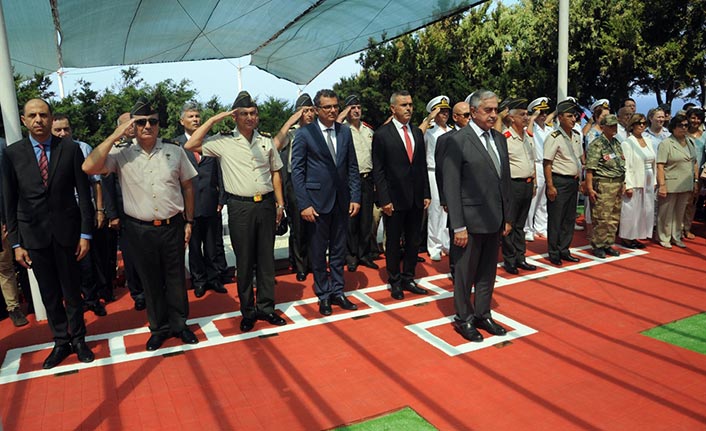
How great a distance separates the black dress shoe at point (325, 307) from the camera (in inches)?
194

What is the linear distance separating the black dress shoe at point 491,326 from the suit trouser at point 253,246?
186cm

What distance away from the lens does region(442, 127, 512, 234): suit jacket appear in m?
4.06

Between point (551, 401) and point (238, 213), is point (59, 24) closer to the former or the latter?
point (238, 213)

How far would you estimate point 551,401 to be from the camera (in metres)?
3.25

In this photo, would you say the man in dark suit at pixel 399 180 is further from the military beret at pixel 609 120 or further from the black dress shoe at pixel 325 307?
the military beret at pixel 609 120

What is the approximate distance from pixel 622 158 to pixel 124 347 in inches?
231

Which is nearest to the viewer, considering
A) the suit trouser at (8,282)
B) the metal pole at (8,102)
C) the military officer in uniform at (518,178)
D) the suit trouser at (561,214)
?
the metal pole at (8,102)

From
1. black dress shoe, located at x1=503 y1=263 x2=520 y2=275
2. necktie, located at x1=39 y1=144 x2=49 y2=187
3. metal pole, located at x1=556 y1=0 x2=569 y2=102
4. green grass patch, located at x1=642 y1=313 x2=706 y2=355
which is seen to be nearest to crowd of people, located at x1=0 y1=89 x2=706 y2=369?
necktie, located at x1=39 y1=144 x2=49 y2=187

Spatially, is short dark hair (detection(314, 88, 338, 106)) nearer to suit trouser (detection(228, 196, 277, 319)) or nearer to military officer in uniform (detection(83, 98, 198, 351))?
suit trouser (detection(228, 196, 277, 319))

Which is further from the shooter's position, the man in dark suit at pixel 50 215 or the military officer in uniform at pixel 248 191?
the military officer in uniform at pixel 248 191

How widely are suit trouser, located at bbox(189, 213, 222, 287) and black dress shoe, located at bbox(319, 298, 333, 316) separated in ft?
4.92

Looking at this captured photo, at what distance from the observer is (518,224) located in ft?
20.2

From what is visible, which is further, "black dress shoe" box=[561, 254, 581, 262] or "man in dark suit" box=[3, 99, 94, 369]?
"black dress shoe" box=[561, 254, 581, 262]

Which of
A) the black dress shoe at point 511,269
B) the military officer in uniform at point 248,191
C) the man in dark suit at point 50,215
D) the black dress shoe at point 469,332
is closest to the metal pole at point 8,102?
the man in dark suit at point 50,215
